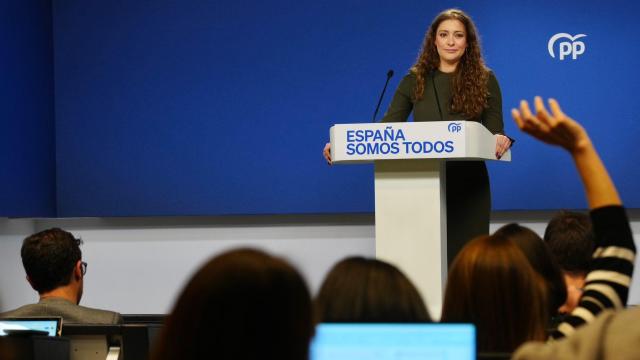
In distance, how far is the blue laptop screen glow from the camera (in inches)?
98.5

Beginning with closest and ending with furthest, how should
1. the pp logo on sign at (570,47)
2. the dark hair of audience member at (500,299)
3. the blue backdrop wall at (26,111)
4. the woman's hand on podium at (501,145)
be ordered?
the dark hair of audience member at (500,299) → the woman's hand on podium at (501,145) → the pp logo on sign at (570,47) → the blue backdrop wall at (26,111)

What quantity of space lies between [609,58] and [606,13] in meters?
0.27

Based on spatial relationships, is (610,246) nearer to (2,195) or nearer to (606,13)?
(606,13)

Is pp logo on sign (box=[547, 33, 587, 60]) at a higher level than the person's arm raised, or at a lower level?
higher

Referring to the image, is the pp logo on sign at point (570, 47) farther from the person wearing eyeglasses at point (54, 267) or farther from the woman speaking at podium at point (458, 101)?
the person wearing eyeglasses at point (54, 267)

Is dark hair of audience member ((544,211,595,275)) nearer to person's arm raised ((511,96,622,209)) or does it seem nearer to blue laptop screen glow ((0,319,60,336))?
person's arm raised ((511,96,622,209))

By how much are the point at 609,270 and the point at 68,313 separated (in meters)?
2.08

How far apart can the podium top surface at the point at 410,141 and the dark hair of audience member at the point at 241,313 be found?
95.4 inches

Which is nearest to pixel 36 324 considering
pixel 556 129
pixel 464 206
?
pixel 556 129

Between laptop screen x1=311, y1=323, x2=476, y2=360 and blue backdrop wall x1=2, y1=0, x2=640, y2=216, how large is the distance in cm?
415

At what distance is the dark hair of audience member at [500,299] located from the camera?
6.33 feet

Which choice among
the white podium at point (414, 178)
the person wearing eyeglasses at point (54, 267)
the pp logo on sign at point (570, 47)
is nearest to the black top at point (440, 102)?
the white podium at point (414, 178)

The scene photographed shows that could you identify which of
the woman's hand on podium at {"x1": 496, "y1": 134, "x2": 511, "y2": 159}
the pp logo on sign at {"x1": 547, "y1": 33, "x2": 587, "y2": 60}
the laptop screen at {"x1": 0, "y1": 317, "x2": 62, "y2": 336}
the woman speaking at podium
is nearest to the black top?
the woman speaking at podium

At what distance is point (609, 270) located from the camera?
1.86 m
